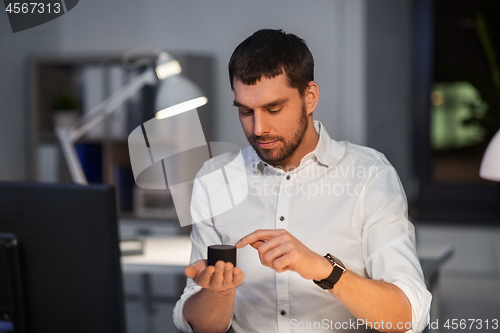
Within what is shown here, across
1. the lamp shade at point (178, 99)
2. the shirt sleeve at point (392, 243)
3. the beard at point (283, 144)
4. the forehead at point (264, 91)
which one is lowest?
the shirt sleeve at point (392, 243)

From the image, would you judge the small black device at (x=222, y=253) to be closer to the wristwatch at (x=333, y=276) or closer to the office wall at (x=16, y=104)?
the wristwatch at (x=333, y=276)

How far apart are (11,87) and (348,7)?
2.21 metres

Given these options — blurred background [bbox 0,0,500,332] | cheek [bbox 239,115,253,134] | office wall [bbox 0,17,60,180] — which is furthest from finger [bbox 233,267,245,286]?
office wall [bbox 0,17,60,180]

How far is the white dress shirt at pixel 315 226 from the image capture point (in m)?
1.04

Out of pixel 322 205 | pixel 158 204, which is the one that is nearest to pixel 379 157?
pixel 322 205

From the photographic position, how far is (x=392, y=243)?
1009mm

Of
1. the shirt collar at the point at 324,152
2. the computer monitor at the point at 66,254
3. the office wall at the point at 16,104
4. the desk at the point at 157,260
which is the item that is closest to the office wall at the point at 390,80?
the shirt collar at the point at 324,152

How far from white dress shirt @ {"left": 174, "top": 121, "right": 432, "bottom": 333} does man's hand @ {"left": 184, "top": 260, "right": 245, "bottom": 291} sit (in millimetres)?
262

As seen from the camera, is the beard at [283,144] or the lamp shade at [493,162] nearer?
the beard at [283,144]

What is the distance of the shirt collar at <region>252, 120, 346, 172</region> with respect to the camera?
1125mm

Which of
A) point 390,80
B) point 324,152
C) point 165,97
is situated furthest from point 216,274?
point 390,80

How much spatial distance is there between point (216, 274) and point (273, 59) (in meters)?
0.37

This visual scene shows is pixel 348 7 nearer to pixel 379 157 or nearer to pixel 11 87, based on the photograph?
pixel 379 157

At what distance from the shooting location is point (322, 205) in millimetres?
1105
